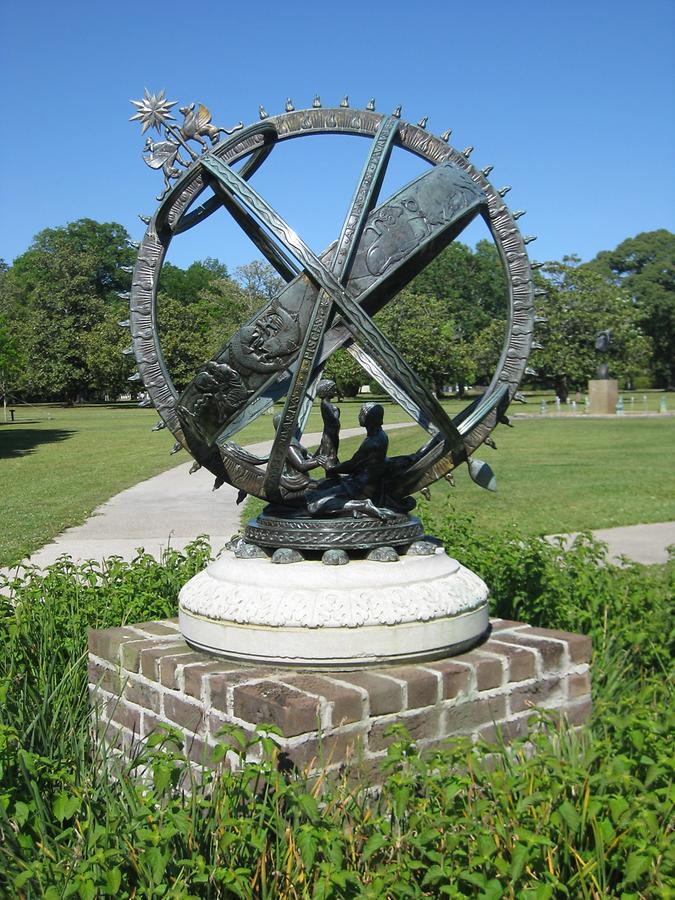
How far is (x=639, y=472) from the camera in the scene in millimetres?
18281

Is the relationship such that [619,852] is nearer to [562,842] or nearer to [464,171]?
[562,842]

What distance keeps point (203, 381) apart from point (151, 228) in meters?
1.02

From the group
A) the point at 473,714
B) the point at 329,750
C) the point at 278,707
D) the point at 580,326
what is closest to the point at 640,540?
the point at 473,714

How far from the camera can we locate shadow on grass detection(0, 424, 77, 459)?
2704 cm

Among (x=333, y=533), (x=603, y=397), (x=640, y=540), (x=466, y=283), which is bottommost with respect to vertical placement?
(x=640, y=540)

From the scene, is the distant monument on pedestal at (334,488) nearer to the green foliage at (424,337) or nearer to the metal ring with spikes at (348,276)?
the metal ring with spikes at (348,276)

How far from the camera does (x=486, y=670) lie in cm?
402

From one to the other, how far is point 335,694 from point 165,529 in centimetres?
834

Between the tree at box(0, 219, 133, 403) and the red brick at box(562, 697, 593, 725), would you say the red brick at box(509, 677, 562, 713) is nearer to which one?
the red brick at box(562, 697, 593, 725)

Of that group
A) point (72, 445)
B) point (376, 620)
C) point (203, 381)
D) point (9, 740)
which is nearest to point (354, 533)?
point (376, 620)

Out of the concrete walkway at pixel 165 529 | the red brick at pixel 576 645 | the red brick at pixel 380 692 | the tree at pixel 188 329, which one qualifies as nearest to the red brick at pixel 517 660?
the red brick at pixel 576 645

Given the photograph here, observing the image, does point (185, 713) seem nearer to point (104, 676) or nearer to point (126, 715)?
point (126, 715)

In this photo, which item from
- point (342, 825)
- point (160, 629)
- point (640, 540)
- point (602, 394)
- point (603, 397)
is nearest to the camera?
point (342, 825)

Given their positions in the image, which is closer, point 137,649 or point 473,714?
point 473,714
